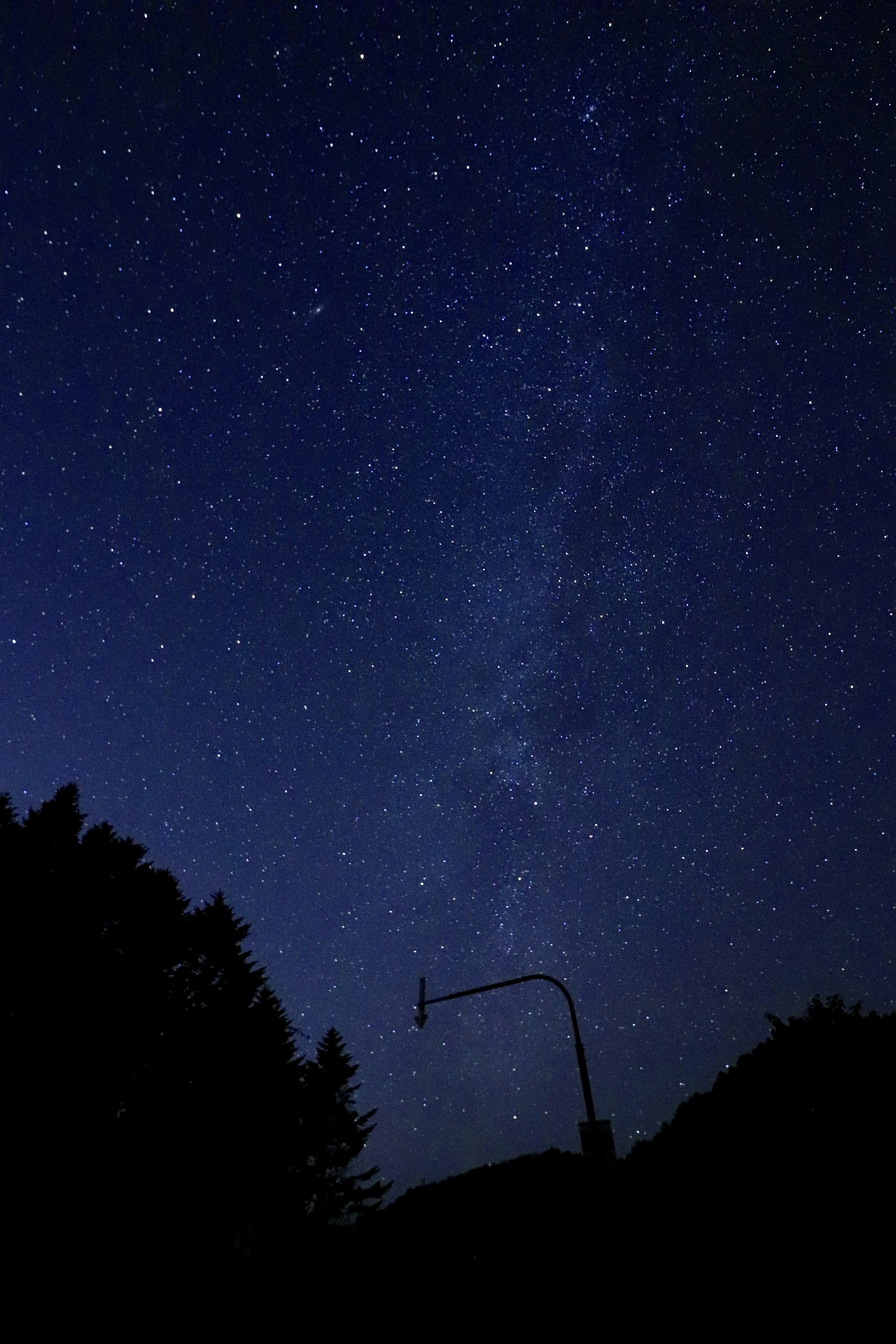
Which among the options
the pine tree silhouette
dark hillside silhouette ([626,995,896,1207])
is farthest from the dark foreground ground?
the pine tree silhouette

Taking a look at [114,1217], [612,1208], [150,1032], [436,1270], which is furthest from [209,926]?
[612,1208]

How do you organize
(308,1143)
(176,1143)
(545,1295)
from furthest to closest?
1. (308,1143)
2. (176,1143)
3. (545,1295)

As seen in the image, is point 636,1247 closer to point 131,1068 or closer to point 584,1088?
point 584,1088

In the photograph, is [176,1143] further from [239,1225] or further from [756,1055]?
[756,1055]

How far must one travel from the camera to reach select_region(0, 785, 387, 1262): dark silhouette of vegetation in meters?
21.0

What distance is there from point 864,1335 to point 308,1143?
128 ft

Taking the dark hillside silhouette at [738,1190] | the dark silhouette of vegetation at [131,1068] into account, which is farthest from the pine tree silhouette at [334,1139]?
the dark hillside silhouette at [738,1190]

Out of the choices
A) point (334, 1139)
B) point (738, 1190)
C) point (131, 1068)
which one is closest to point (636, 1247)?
point (738, 1190)

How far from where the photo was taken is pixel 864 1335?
845cm

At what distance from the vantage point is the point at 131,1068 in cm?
2456

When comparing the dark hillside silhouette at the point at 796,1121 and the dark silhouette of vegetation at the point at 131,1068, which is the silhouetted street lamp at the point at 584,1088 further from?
the dark silhouette of vegetation at the point at 131,1068

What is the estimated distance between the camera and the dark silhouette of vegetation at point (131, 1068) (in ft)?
69.0

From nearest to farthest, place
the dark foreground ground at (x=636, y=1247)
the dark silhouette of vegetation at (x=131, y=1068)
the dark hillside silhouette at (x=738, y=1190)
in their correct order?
the dark foreground ground at (x=636, y=1247) < the dark hillside silhouette at (x=738, y=1190) < the dark silhouette of vegetation at (x=131, y=1068)

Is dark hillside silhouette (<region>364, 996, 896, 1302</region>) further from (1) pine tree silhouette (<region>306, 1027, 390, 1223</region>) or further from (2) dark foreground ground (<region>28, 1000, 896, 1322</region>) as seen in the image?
(1) pine tree silhouette (<region>306, 1027, 390, 1223</region>)
